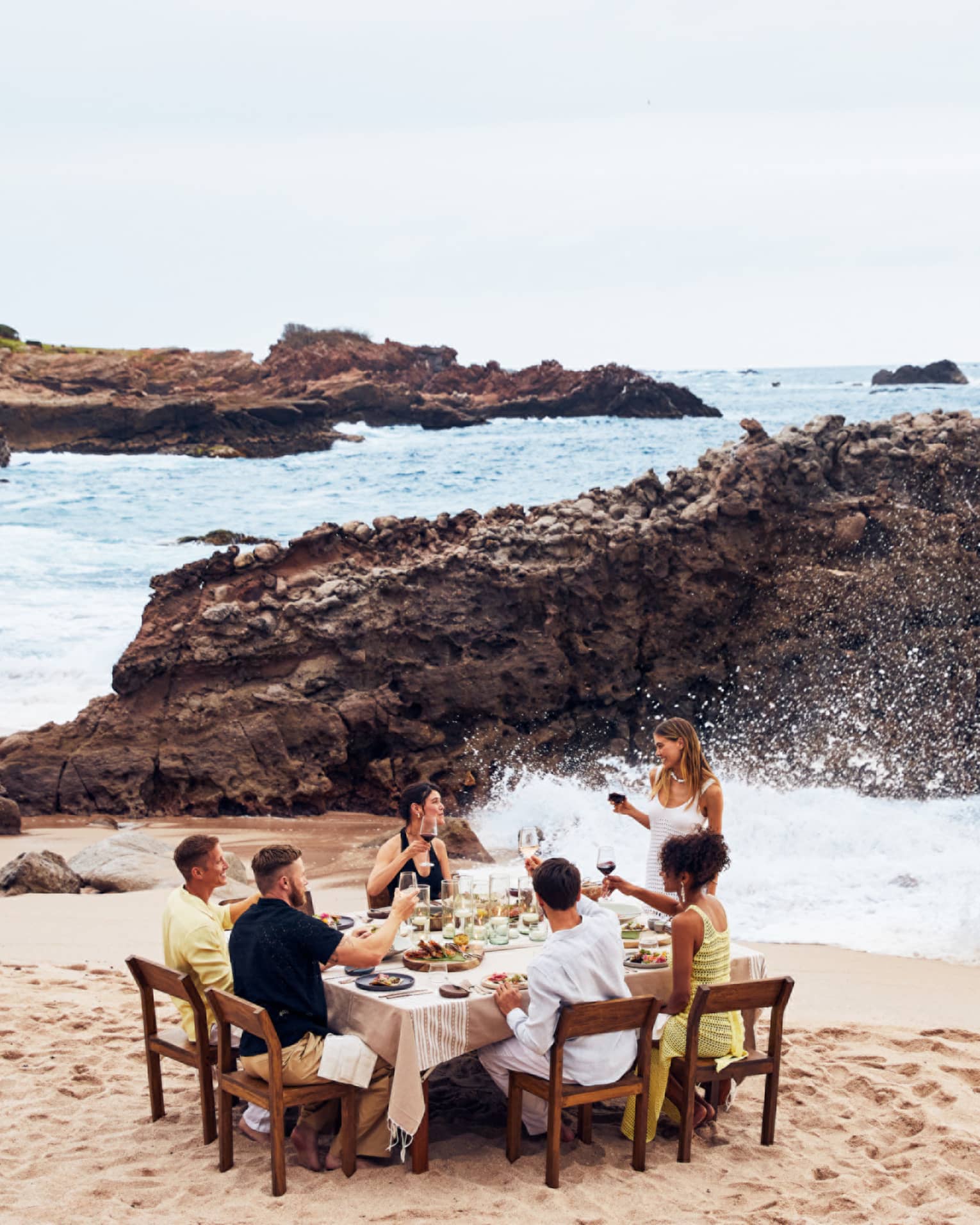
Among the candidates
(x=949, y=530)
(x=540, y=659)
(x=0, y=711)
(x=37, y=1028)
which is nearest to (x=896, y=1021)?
(x=37, y=1028)

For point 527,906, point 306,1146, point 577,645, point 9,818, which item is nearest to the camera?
point 306,1146

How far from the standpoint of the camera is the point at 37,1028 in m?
7.20

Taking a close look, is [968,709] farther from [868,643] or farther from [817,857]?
[817,857]

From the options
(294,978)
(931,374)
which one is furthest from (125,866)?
(931,374)

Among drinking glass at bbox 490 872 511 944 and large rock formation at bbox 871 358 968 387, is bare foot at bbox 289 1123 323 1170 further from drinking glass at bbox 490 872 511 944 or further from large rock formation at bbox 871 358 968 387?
large rock formation at bbox 871 358 968 387

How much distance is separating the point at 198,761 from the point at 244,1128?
23.1 feet

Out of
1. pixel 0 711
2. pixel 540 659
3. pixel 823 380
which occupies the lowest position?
pixel 0 711

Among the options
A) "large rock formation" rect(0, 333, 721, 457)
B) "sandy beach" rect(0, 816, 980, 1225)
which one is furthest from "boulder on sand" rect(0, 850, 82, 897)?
"large rock formation" rect(0, 333, 721, 457)

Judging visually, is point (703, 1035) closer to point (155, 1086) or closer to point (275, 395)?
point (155, 1086)

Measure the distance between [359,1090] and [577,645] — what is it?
8.22 m

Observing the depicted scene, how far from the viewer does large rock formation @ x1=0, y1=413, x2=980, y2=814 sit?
Answer: 12773 millimetres

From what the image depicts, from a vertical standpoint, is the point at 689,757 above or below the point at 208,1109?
above

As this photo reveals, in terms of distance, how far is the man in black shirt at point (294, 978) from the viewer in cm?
536

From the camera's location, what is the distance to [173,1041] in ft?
19.7
